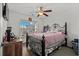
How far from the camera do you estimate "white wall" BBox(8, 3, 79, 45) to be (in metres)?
2.01

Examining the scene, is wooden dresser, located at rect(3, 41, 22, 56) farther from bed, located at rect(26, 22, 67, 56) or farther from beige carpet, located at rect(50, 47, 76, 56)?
beige carpet, located at rect(50, 47, 76, 56)

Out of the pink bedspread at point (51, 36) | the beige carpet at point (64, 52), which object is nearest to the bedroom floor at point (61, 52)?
the beige carpet at point (64, 52)

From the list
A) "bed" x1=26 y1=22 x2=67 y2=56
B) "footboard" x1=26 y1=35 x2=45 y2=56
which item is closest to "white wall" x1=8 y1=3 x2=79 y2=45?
"bed" x1=26 y1=22 x2=67 y2=56

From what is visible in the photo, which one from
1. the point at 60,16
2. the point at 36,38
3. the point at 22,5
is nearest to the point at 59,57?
the point at 36,38

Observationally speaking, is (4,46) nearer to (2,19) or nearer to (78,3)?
(2,19)

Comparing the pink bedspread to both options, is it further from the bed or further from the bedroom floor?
the bedroom floor

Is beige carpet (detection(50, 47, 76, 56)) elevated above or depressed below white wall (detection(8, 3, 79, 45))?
below

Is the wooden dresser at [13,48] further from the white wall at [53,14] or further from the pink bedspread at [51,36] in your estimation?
the pink bedspread at [51,36]

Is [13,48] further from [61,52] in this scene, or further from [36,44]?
[61,52]

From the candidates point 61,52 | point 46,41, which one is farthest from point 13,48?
point 61,52

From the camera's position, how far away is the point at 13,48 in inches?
79.7

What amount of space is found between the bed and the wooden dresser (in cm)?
13

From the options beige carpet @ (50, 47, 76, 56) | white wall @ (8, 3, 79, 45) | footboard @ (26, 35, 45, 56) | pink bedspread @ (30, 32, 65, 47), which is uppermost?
white wall @ (8, 3, 79, 45)

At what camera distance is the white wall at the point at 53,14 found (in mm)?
2014
